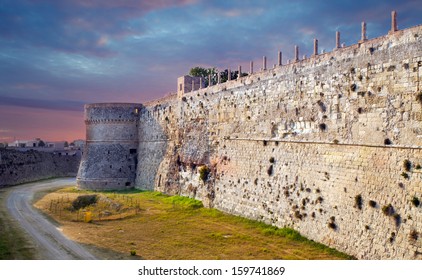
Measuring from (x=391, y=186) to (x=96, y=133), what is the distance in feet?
104

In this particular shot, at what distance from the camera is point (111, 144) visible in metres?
38.8

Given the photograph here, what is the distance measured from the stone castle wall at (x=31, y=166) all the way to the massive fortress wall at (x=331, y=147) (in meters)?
22.9

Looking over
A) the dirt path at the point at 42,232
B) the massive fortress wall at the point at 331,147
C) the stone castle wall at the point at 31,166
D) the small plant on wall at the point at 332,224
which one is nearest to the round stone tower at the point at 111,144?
the stone castle wall at the point at 31,166

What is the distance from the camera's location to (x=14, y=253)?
47.9 ft

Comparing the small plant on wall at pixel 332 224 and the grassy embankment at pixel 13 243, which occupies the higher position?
the small plant on wall at pixel 332 224

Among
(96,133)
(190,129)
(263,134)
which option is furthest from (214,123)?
(96,133)

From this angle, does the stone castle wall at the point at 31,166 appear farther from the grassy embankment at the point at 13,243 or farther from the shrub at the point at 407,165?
the shrub at the point at 407,165

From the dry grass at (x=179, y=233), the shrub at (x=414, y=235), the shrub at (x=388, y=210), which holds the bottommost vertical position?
the dry grass at (x=179, y=233)

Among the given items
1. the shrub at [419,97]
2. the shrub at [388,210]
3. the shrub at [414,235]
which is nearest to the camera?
the shrub at [414,235]

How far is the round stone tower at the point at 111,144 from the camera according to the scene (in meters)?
38.0

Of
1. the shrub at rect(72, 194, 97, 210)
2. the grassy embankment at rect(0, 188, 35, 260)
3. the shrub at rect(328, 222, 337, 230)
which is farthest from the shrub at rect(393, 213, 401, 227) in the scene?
the shrub at rect(72, 194, 97, 210)

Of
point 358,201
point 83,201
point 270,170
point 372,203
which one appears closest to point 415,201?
point 372,203

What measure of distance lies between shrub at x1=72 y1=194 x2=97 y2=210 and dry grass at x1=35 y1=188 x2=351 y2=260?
93cm

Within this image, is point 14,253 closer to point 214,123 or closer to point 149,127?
point 214,123
